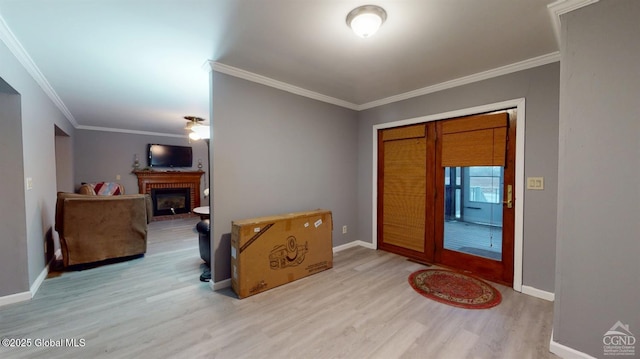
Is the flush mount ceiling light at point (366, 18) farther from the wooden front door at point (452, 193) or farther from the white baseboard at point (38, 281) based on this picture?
the white baseboard at point (38, 281)

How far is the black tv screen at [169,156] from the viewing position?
6.64 m

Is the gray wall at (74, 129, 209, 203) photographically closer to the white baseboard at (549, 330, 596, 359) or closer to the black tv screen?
the black tv screen

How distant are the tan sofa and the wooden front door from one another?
3549 millimetres

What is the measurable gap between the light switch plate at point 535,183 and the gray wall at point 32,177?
4751 millimetres

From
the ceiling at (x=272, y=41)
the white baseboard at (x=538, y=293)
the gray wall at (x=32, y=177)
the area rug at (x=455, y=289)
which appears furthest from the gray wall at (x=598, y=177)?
the gray wall at (x=32, y=177)

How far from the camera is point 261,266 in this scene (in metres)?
2.52

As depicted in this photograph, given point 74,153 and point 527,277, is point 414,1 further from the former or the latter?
point 74,153

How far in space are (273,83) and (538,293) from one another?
141 inches

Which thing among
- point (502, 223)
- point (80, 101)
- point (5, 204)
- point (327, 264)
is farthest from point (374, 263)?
point (80, 101)

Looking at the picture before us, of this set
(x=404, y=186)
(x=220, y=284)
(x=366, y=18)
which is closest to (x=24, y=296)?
(x=220, y=284)

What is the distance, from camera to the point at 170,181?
22.6 feet

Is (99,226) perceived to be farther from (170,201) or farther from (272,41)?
(170,201)

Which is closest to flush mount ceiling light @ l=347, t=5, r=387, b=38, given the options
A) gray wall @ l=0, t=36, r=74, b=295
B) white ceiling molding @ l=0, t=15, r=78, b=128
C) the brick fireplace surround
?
white ceiling molding @ l=0, t=15, r=78, b=128

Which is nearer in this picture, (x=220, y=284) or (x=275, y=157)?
(x=220, y=284)
